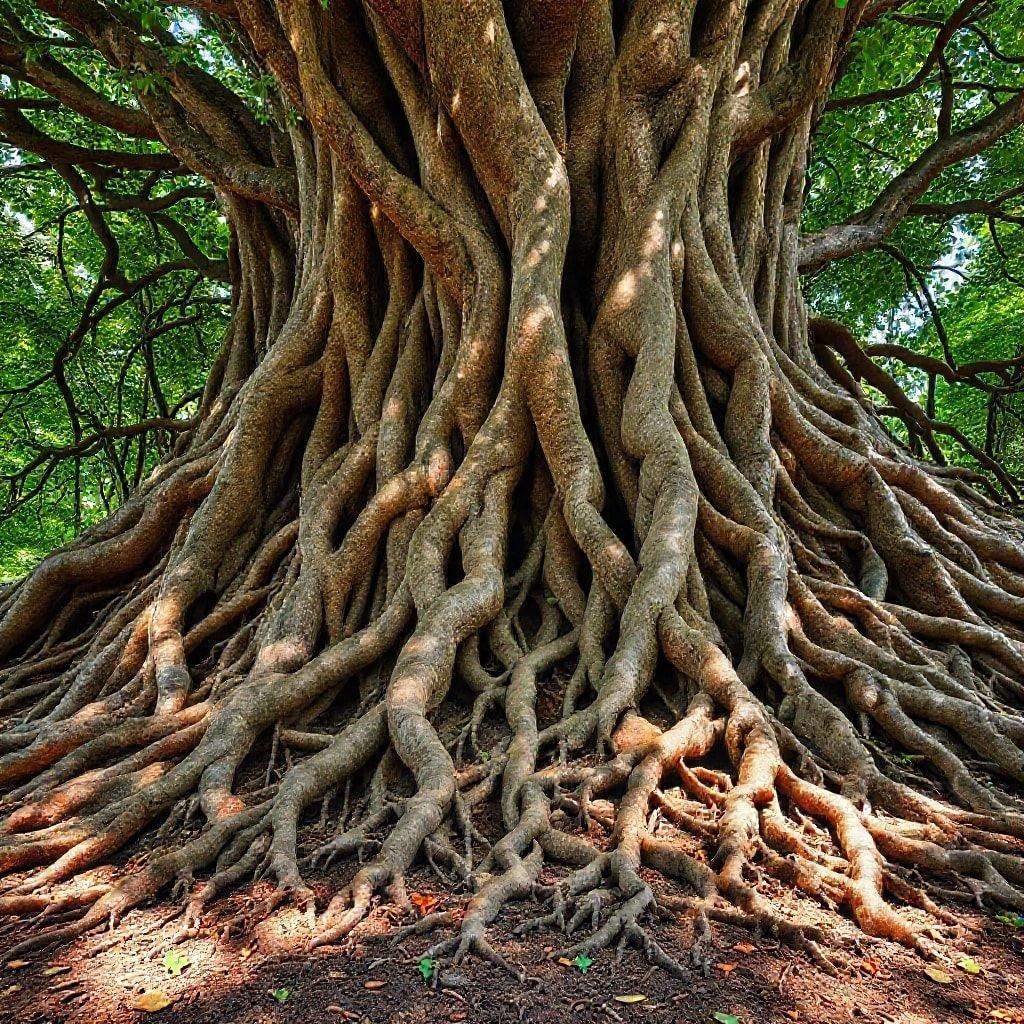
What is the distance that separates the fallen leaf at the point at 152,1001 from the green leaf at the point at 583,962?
1.02 meters

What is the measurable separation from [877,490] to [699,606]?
186 centimetres

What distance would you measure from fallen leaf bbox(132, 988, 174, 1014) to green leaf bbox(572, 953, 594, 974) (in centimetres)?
102

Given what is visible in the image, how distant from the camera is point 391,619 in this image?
347cm

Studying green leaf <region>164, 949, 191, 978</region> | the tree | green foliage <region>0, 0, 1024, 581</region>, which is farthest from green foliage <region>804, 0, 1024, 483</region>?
green leaf <region>164, 949, 191, 978</region>

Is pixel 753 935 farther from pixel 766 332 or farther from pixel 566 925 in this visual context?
pixel 766 332

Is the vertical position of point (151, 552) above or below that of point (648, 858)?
above

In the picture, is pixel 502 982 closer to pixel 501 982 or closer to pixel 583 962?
pixel 501 982

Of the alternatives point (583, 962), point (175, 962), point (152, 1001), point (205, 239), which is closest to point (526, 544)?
point (583, 962)

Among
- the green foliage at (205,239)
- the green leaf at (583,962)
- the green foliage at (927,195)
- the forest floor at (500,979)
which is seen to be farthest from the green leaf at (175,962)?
the green foliage at (927,195)

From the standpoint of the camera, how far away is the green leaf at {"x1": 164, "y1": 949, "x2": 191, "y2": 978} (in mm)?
1766

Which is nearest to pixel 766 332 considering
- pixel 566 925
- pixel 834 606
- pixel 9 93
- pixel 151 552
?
pixel 834 606

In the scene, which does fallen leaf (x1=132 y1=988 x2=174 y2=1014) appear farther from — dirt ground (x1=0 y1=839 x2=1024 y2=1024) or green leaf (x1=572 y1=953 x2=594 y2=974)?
green leaf (x1=572 y1=953 x2=594 y2=974)

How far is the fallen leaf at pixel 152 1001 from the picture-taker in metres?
1.63

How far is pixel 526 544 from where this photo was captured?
4.10 meters
